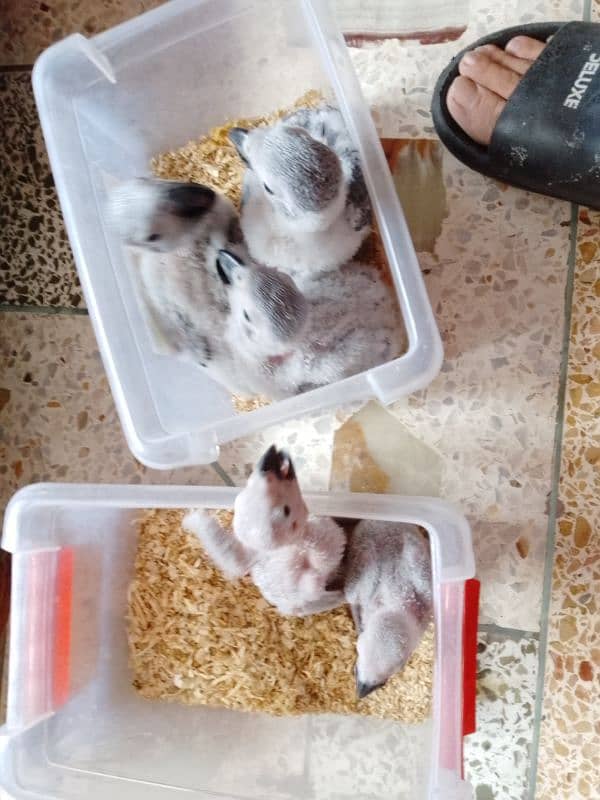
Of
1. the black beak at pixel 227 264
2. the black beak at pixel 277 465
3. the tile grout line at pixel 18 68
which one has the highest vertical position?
the tile grout line at pixel 18 68

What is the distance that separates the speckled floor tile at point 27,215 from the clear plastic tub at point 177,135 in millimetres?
158

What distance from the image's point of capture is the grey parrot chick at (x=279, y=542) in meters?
0.81

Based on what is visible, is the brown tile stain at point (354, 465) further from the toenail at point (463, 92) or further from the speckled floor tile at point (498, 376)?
the toenail at point (463, 92)

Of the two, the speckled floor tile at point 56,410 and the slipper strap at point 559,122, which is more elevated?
the slipper strap at point 559,122

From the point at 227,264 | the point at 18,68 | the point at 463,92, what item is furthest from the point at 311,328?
the point at 18,68

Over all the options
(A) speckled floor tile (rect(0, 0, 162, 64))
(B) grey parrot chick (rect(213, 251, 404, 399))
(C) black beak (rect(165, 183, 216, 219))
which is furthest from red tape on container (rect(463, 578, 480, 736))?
(A) speckled floor tile (rect(0, 0, 162, 64))

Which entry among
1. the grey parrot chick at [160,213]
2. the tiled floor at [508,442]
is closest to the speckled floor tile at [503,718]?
the tiled floor at [508,442]

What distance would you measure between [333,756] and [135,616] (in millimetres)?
292

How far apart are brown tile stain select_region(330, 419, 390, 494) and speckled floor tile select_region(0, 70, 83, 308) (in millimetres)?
427

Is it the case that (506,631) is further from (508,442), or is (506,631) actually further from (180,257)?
(180,257)

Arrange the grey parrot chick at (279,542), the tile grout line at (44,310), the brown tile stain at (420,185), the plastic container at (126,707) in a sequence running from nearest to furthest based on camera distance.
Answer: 1. the grey parrot chick at (279,542)
2. the plastic container at (126,707)
3. the brown tile stain at (420,185)
4. the tile grout line at (44,310)

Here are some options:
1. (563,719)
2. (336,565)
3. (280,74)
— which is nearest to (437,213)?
(280,74)

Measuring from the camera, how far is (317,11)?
2.93ft

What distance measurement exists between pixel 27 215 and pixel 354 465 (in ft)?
1.87
